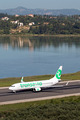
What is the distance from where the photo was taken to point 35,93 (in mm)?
54219

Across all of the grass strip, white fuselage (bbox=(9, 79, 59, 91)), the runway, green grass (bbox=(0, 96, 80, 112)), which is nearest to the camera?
the grass strip

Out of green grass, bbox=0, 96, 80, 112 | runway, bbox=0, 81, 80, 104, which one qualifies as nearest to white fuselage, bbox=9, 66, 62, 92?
runway, bbox=0, 81, 80, 104

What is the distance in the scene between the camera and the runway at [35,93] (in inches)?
1981

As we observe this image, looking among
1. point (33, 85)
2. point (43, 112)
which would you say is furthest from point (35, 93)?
point (43, 112)

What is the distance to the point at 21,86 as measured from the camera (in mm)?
54000

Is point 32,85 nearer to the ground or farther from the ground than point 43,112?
nearer to the ground

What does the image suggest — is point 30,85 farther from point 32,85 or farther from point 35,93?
point 35,93

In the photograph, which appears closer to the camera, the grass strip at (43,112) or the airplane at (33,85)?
the grass strip at (43,112)

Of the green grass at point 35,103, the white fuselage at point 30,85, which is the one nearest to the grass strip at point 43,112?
the green grass at point 35,103

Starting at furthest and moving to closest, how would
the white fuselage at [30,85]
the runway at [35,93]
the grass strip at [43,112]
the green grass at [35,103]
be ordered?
the white fuselage at [30,85] → the runway at [35,93] → the green grass at [35,103] → the grass strip at [43,112]

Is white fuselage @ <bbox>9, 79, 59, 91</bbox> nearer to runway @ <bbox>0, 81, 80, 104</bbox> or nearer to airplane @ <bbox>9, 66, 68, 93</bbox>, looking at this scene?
airplane @ <bbox>9, 66, 68, 93</bbox>

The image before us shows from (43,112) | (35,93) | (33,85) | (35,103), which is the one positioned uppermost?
(43,112)

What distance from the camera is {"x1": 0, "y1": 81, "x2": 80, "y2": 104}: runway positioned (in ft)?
165

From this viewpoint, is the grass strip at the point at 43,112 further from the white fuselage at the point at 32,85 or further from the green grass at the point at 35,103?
the white fuselage at the point at 32,85
